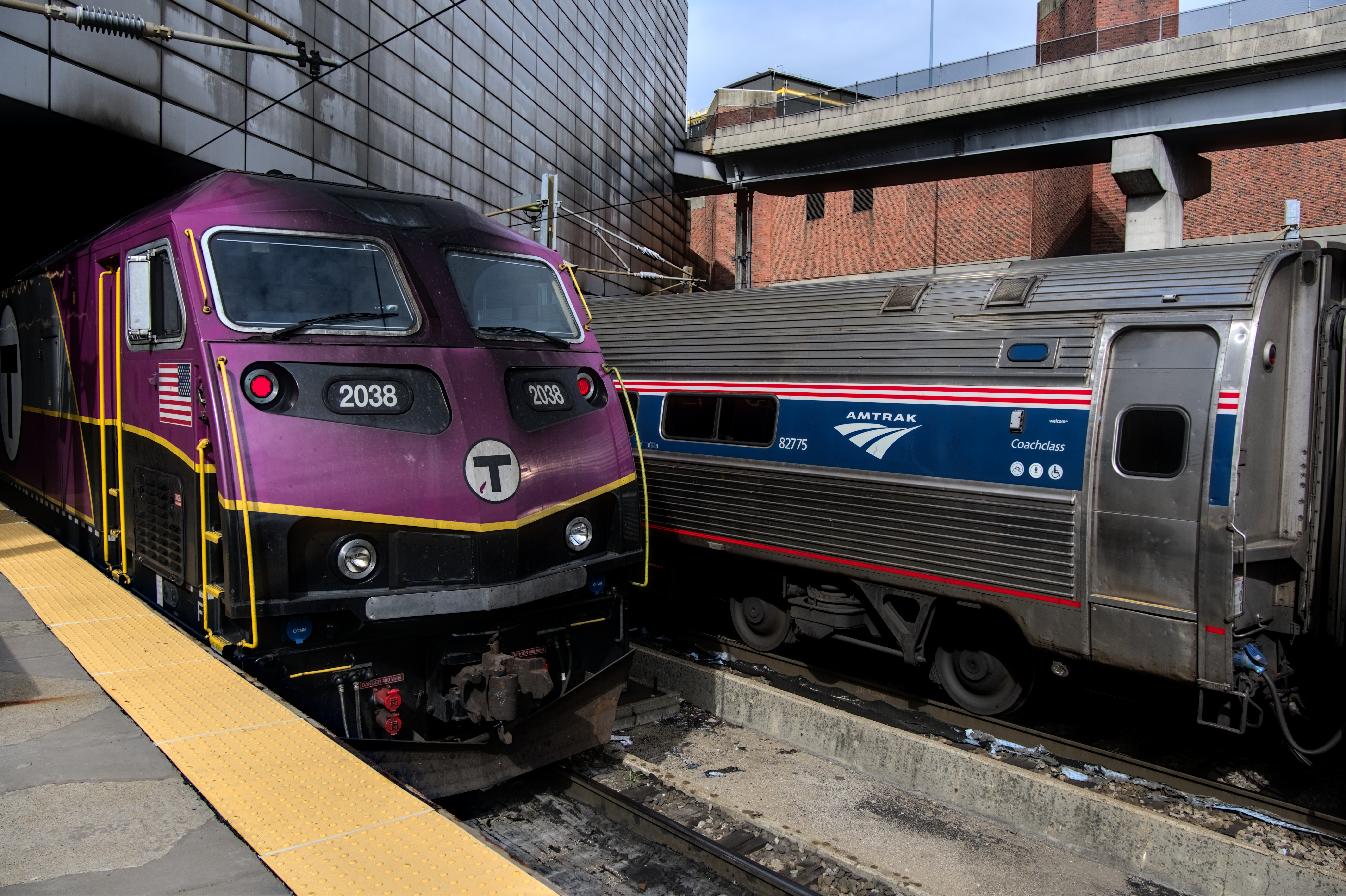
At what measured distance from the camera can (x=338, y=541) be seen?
4559mm

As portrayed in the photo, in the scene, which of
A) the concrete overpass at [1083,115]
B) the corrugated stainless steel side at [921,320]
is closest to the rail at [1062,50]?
the concrete overpass at [1083,115]

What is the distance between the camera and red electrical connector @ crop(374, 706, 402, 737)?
15.8 ft

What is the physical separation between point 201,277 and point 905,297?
5.39 meters

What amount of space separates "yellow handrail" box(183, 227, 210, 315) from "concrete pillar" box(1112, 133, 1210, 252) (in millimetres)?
19662

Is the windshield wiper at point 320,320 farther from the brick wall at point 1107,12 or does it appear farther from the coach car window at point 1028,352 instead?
the brick wall at point 1107,12

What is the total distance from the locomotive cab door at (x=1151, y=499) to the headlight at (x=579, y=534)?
3459 mm

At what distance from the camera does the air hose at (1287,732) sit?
5844 millimetres

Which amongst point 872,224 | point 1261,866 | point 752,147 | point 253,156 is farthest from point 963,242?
point 1261,866

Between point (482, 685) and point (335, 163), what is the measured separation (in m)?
16.1

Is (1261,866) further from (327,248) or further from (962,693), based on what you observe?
(327,248)

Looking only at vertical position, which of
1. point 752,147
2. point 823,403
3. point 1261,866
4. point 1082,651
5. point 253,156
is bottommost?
point 1261,866

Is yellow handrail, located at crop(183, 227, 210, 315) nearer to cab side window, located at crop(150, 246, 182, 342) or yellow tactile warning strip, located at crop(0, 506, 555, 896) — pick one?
cab side window, located at crop(150, 246, 182, 342)

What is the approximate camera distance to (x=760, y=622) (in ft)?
29.9

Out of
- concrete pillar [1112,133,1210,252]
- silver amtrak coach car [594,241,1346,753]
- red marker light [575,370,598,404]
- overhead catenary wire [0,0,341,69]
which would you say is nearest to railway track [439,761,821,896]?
red marker light [575,370,598,404]
